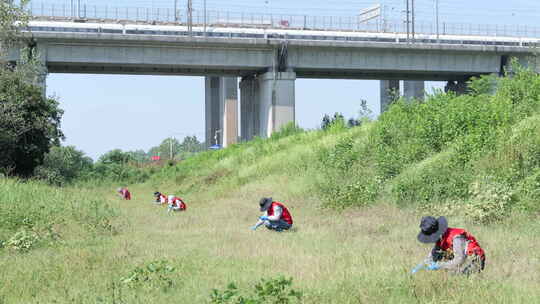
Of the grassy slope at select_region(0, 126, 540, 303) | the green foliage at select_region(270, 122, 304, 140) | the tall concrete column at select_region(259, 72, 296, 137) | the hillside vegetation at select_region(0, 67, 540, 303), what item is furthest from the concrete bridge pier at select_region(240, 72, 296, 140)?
the grassy slope at select_region(0, 126, 540, 303)

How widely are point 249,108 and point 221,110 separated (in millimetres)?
10016

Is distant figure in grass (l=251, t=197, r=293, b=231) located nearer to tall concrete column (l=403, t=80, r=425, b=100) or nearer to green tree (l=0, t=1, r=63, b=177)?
green tree (l=0, t=1, r=63, b=177)

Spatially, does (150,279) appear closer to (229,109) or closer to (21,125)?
(21,125)

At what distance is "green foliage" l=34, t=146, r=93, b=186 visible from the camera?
3172cm

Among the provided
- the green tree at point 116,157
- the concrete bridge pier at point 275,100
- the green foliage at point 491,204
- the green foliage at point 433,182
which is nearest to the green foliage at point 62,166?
the green tree at point 116,157

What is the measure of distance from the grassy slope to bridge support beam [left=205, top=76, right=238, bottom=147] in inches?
1672

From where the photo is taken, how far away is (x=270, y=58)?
45.6 meters

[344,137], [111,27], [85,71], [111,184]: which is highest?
[111,27]

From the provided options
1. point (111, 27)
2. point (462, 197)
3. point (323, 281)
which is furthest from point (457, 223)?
point (111, 27)

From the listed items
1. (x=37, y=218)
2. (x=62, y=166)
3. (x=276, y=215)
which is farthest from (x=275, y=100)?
(x=37, y=218)

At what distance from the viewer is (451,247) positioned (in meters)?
8.11

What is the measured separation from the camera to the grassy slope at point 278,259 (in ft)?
24.4

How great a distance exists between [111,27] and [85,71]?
3.54 metres

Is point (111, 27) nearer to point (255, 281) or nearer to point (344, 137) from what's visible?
point (344, 137)
